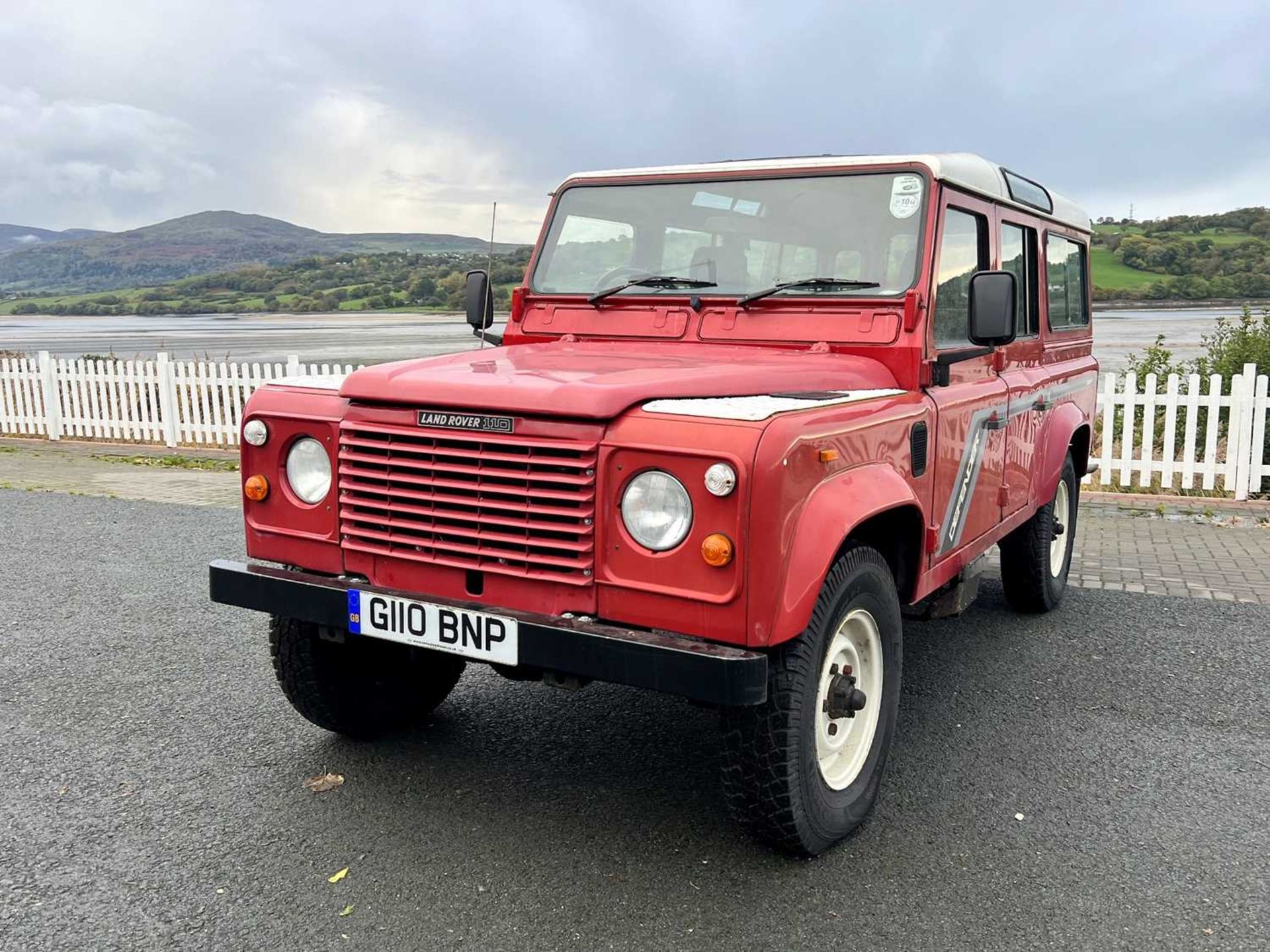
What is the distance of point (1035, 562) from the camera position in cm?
568

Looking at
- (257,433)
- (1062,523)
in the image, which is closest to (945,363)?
(257,433)

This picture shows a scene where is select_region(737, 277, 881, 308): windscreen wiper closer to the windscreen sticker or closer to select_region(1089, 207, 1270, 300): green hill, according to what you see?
the windscreen sticker

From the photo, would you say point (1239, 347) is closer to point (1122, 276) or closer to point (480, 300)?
point (480, 300)

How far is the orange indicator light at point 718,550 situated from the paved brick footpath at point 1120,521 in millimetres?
4691

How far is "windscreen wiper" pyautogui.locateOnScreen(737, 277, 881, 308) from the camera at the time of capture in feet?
12.8

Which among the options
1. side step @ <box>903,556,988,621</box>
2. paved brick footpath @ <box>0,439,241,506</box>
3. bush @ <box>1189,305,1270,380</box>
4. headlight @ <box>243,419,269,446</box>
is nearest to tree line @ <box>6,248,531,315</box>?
paved brick footpath @ <box>0,439,241,506</box>

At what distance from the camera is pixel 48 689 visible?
15.0 feet

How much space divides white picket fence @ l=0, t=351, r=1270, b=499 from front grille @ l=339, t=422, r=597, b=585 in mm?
8156

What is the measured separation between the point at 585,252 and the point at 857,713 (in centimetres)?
227

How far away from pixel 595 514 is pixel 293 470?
118cm

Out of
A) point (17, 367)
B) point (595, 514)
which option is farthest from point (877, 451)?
point (17, 367)

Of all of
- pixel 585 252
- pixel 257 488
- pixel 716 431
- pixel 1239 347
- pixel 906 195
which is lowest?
pixel 257 488

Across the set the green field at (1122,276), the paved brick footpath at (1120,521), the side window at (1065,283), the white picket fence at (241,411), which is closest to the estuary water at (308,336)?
the white picket fence at (241,411)

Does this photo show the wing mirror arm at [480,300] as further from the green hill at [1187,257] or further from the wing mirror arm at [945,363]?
the green hill at [1187,257]
